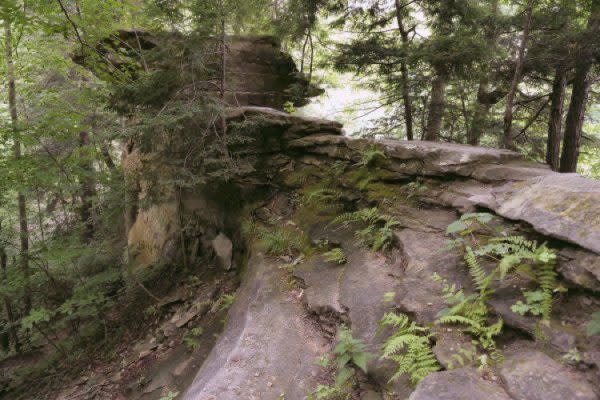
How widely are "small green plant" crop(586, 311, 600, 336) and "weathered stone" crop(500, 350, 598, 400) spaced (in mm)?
339

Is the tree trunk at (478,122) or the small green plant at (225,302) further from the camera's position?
the tree trunk at (478,122)

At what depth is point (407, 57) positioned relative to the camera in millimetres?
8102

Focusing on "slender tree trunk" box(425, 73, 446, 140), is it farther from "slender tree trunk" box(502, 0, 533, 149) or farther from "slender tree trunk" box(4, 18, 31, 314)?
"slender tree trunk" box(4, 18, 31, 314)

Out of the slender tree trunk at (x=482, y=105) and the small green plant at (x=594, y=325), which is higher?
the slender tree trunk at (x=482, y=105)

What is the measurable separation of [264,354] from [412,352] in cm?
215

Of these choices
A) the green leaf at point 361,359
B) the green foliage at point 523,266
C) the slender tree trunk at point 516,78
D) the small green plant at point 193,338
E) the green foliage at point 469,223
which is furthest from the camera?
the slender tree trunk at point 516,78

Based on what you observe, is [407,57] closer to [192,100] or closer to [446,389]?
[192,100]

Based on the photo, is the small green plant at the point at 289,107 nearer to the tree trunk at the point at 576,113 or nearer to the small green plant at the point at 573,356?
the tree trunk at the point at 576,113

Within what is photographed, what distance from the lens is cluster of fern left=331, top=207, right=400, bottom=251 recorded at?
536cm

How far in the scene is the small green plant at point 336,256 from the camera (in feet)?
18.6

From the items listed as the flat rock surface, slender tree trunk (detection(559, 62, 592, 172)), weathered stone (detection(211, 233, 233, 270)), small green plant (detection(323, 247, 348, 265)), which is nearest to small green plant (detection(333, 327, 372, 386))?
the flat rock surface

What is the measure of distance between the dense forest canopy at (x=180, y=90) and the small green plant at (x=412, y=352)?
15.5 ft

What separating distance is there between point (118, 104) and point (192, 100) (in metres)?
2.01

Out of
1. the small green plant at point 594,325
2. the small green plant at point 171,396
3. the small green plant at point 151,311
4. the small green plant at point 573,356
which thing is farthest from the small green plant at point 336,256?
the small green plant at point 151,311
